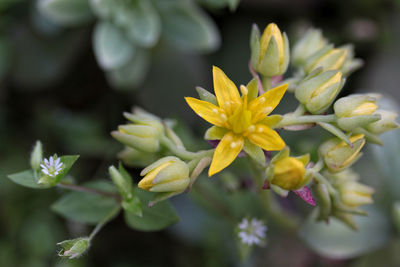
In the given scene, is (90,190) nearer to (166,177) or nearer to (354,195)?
(166,177)

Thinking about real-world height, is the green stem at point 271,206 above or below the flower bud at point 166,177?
below

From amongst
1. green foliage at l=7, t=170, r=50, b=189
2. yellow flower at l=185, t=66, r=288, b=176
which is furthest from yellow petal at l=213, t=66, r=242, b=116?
green foliage at l=7, t=170, r=50, b=189

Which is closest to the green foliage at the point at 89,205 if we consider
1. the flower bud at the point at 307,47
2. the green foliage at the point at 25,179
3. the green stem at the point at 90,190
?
the green stem at the point at 90,190

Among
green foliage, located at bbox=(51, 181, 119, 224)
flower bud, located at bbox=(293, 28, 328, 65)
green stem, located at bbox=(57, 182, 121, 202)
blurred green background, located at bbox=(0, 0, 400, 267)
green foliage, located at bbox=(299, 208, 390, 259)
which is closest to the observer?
green stem, located at bbox=(57, 182, 121, 202)

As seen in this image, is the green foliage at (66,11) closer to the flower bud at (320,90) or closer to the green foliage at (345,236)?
the flower bud at (320,90)

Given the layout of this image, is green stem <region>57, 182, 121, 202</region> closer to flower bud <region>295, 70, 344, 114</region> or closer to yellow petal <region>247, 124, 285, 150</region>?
yellow petal <region>247, 124, 285, 150</region>
